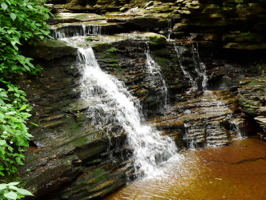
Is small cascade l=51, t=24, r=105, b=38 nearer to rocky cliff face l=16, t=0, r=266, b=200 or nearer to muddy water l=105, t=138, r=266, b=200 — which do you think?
rocky cliff face l=16, t=0, r=266, b=200

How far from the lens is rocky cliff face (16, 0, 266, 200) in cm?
535

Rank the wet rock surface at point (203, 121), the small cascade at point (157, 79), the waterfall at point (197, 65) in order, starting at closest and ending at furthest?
the wet rock surface at point (203, 121) → the small cascade at point (157, 79) → the waterfall at point (197, 65)

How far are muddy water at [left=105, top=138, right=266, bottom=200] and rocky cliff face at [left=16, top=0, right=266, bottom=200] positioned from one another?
2.16 feet

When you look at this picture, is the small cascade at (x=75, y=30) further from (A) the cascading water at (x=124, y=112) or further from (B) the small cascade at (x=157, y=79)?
(B) the small cascade at (x=157, y=79)

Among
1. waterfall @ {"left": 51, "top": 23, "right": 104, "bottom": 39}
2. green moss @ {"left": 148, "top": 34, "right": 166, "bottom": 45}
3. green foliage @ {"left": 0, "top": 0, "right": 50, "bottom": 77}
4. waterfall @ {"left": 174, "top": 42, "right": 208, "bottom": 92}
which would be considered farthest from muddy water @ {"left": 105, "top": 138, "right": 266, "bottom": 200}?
waterfall @ {"left": 51, "top": 23, "right": 104, "bottom": 39}

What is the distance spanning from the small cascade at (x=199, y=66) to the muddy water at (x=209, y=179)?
495 centimetres

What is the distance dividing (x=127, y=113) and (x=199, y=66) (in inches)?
253

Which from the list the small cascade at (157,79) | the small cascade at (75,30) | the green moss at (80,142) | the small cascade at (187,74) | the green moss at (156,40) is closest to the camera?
the green moss at (80,142)

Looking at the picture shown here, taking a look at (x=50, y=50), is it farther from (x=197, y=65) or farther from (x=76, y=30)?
(x=197, y=65)

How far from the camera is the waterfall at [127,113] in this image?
675 centimetres

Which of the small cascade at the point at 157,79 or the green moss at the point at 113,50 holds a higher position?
the green moss at the point at 113,50

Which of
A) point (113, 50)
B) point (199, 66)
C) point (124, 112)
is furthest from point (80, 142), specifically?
point (199, 66)

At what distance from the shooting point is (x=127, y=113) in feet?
24.7

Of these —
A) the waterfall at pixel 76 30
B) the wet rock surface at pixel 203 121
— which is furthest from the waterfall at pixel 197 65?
the waterfall at pixel 76 30
